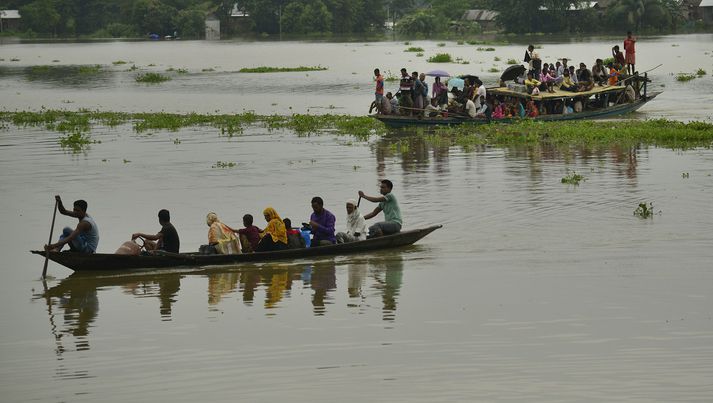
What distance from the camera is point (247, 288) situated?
14.0 m

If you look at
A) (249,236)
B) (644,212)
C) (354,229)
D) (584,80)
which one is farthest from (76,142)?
(644,212)

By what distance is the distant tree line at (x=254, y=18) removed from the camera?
111625 millimetres

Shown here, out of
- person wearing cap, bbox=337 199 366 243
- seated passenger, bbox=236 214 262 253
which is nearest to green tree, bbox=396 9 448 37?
person wearing cap, bbox=337 199 366 243

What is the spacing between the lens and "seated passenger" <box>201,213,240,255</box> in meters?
14.7

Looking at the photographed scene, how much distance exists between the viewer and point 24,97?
4634cm

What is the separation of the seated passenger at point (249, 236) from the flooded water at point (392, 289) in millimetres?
287

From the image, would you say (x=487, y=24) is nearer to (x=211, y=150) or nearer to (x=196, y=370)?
(x=211, y=150)

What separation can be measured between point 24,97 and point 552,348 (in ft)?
129

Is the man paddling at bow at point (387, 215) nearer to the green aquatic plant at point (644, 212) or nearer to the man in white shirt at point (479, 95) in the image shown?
the green aquatic plant at point (644, 212)

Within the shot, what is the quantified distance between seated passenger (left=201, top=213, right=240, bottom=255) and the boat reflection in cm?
26

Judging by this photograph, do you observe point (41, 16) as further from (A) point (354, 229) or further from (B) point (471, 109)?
(A) point (354, 229)

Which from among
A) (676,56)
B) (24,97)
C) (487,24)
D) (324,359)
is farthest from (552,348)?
(487,24)

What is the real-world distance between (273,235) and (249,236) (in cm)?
36

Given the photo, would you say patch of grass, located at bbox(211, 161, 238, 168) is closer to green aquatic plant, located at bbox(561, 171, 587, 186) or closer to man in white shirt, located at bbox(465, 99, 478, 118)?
man in white shirt, located at bbox(465, 99, 478, 118)
